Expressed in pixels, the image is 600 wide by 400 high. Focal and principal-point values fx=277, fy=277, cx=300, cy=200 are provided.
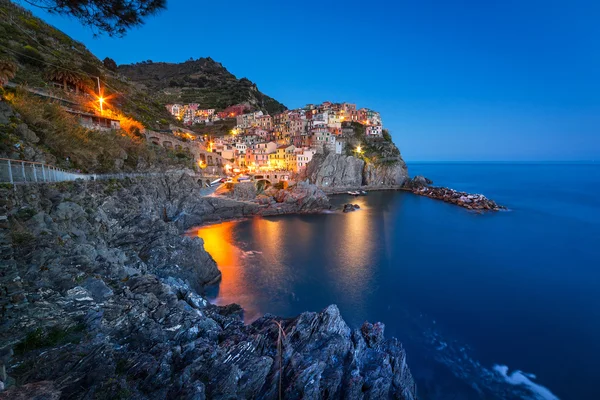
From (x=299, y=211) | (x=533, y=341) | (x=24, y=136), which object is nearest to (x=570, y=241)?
(x=533, y=341)

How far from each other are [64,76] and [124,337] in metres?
41.9

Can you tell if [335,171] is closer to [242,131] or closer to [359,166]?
[359,166]

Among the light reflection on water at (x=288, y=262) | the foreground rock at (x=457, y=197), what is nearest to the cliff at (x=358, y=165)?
the foreground rock at (x=457, y=197)

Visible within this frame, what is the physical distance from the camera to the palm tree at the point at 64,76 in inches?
1324

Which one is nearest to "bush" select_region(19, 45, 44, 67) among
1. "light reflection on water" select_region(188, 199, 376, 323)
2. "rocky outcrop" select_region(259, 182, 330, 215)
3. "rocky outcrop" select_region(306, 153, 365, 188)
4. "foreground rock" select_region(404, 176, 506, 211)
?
"light reflection on water" select_region(188, 199, 376, 323)

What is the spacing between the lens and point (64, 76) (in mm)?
34656

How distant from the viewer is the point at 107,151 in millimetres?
24156

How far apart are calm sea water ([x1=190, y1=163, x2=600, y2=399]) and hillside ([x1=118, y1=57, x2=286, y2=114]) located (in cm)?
7607

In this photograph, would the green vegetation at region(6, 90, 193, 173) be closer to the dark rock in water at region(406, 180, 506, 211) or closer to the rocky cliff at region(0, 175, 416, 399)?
the rocky cliff at region(0, 175, 416, 399)

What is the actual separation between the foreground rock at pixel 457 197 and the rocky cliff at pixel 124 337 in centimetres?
4314

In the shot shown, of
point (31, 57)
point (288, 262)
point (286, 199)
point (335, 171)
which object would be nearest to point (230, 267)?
point (288, 262)

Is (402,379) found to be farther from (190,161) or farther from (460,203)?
(460,203)

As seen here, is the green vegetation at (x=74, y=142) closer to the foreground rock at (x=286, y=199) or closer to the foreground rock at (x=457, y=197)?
the foreground rock at (x=286, y=199)

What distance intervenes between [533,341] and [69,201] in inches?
893
